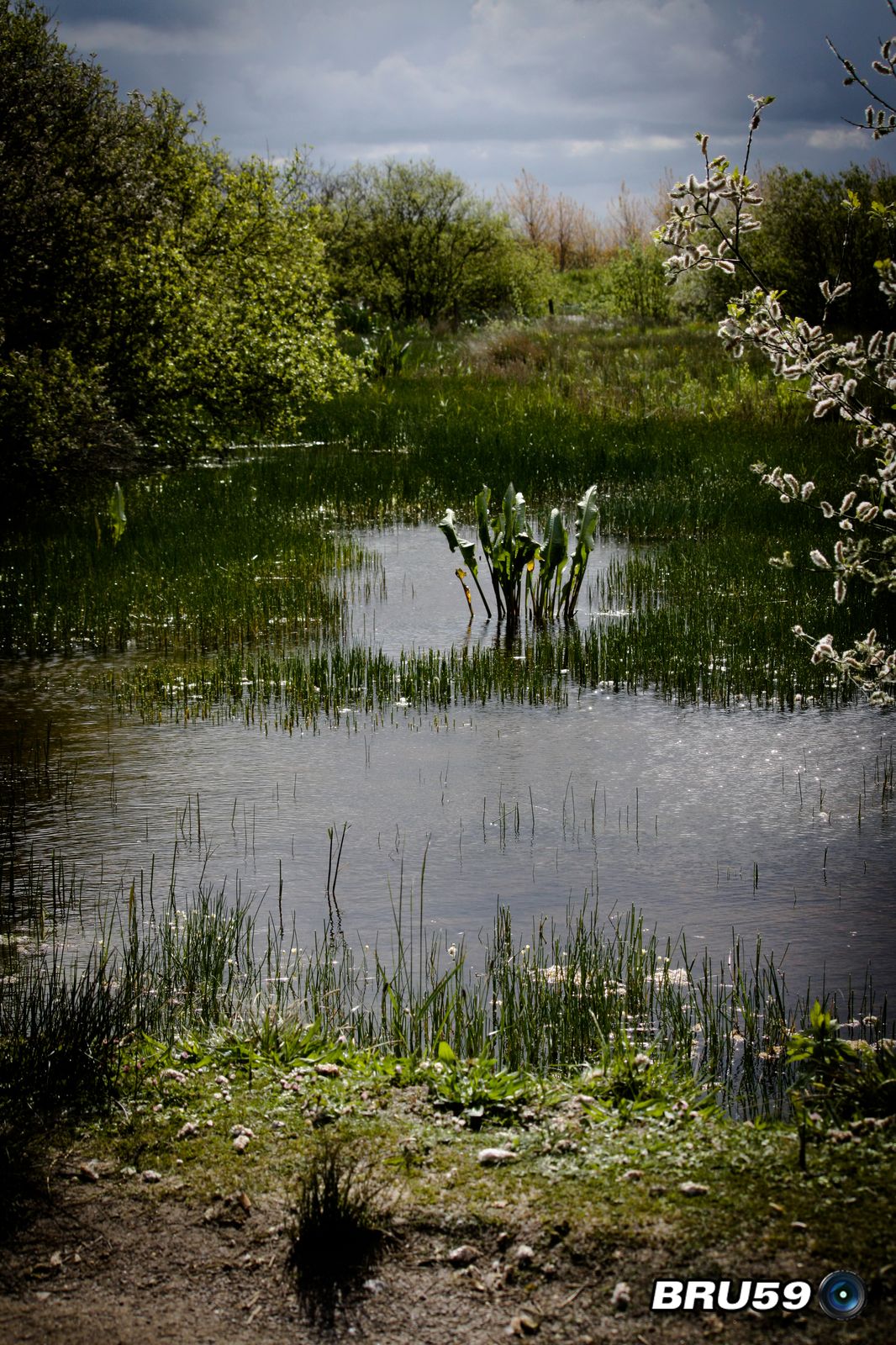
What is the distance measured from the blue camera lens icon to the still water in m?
2.17

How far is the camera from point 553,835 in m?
6.88

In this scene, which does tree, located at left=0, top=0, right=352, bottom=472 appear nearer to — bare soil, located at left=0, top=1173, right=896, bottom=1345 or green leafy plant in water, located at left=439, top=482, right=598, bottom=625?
green leafy plant in water, located at left=439, top=482, right=598, bottom=625

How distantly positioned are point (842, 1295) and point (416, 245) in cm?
4516

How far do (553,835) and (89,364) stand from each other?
1182cm

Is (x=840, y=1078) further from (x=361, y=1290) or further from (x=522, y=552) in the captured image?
(x=522, y=552)

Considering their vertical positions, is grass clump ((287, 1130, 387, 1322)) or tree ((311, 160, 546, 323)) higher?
tree ((311, 160, 546, 323))

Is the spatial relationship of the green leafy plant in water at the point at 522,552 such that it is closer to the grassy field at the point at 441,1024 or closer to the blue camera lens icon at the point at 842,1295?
the grassy field at the point at 441,1024

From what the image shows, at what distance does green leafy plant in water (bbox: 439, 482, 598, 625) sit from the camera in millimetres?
11156

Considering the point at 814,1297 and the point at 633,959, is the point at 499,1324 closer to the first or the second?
the point at 814,1297

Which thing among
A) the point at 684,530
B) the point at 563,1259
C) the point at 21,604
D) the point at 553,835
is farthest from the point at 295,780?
the point at 684,530

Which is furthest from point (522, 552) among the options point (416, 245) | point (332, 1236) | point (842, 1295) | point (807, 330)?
point (416, 245)

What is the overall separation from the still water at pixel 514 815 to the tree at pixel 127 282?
25.0 feet

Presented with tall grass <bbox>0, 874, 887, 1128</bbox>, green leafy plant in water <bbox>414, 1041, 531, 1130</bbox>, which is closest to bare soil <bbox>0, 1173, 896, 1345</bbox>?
green leafy plant in water <bbox>414, 1041, 531, 1130</bbox>

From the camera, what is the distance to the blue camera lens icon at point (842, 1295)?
2807 millimetres
